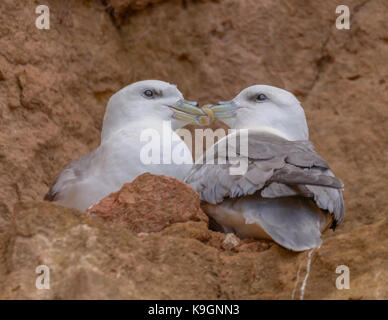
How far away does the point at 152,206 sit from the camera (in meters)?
4.09

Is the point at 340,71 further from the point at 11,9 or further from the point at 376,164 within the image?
the point at 11,9

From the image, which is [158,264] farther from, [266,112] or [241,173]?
[266,112]

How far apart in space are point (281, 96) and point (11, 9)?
2.34 metres

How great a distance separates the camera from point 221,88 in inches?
273

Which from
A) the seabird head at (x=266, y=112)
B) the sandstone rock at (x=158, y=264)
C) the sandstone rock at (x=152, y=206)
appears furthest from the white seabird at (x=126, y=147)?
the sandstone rock at (x=158, y=264)

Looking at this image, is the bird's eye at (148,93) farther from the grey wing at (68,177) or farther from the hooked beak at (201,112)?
the grey wing at (68,177)

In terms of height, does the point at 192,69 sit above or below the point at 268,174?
above

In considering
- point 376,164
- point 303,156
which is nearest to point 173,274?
point 303,156

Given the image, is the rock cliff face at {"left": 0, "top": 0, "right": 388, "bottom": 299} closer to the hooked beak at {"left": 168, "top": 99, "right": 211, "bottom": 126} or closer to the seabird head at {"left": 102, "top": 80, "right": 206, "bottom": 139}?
the seabird head at {"left": 102, "top": 80, "right": 206, "bottom": 139}

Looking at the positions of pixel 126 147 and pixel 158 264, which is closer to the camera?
pixel 158 264

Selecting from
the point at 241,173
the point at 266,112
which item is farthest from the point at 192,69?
the point at 241,173

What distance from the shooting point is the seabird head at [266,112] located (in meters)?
5.44

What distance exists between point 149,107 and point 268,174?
166 centimetres

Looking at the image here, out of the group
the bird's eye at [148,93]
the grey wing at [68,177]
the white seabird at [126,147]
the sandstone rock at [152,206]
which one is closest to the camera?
the sandstone rock at [152,206]
